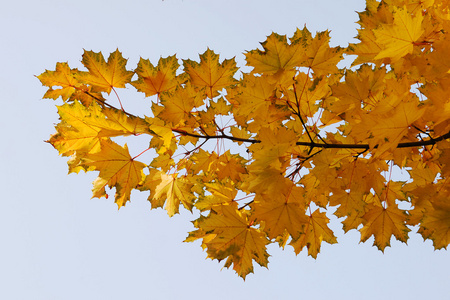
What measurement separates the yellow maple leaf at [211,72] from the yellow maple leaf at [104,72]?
0.29 metres

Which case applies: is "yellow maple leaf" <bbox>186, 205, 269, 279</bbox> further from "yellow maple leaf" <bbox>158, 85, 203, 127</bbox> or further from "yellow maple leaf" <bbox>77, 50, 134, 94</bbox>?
"yellow maple leaf" <bbox>77, 50, 134, 94</bbox>

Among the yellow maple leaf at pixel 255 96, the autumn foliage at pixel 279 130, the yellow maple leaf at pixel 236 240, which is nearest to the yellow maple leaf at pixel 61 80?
the autumn foliage at pixel 279 130

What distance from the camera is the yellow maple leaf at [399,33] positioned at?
1.50 m

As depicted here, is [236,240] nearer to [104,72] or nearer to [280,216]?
[280,216]

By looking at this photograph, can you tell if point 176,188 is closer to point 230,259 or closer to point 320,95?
point 230,259

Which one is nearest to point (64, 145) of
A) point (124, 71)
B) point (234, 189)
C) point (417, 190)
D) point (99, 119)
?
point (99, 119)

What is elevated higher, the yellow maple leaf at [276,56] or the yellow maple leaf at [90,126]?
the yellow maple leaf at [276,56]

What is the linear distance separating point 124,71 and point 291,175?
910mm

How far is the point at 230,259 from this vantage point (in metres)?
1.88

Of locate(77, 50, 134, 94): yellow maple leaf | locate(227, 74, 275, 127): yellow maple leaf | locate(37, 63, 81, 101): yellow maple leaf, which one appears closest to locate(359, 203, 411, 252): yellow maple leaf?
locate(227, 74, 275, 127): yellow maple leaf

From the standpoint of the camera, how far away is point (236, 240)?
1828mm

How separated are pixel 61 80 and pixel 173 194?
31.4 inches

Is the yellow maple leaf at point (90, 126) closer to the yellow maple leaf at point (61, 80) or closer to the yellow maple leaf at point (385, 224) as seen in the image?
the yellow maple leaf at point (61, 80)

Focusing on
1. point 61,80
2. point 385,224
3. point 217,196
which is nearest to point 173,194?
point 217,196
